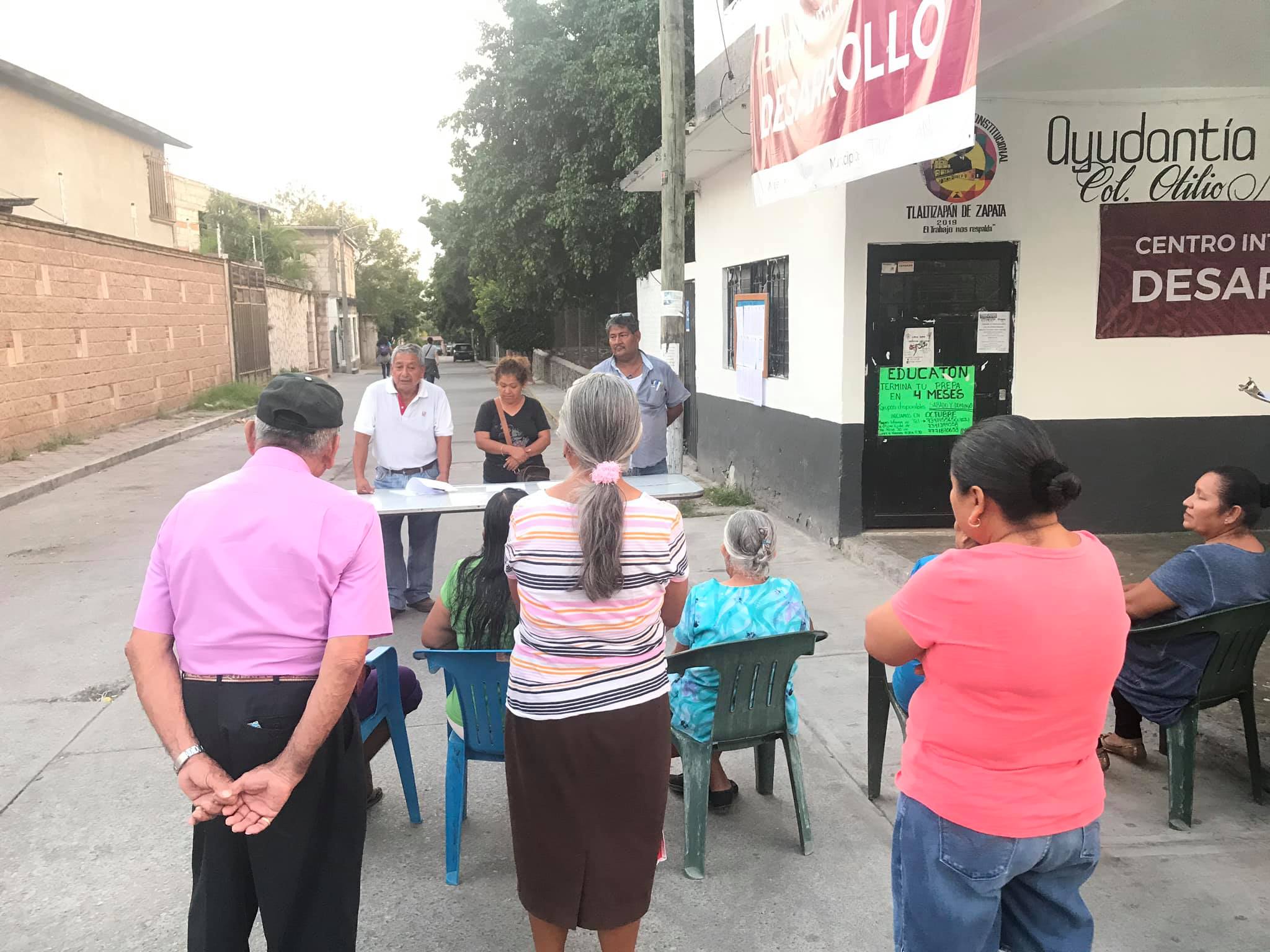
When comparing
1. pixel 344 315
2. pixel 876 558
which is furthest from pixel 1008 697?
pixel 344 315

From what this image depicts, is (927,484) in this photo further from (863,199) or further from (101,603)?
(101,603)

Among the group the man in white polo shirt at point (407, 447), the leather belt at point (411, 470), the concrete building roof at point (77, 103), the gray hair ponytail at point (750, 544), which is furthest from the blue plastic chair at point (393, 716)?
the concrete building roof at point (77, 103)

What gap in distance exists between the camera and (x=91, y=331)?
15.6 metres

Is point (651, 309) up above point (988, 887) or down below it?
above

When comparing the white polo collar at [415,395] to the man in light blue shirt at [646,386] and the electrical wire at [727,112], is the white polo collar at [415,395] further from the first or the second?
the electrical wire at [727,112]

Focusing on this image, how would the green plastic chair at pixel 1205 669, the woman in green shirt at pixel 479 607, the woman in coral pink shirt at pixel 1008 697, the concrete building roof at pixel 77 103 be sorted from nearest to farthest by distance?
the woman in coral pink shirt at pixel 1008 697 < the woman in green shirt at pixel 479 607 < the green plastic chair at pixel 1205 669 < the concrete building roof at pixel 77 103

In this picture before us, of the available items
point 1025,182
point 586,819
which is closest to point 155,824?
point 586,819

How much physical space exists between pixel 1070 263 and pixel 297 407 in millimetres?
6288

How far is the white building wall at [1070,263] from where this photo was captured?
22.3 ft

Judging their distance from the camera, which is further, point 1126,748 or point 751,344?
point 751,344

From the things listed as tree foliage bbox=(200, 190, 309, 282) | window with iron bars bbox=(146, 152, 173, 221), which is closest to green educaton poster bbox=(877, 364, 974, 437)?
window with iron bars bbox=(146, 152, 173, 221)

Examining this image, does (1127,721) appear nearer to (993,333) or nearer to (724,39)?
(993,333)

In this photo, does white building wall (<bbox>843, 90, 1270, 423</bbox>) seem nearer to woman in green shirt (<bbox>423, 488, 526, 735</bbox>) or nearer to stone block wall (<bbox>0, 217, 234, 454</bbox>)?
woman in green shirt (<bbox>423, 488, 526, 735</bbox>)

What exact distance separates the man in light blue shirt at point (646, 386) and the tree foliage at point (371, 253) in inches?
2320
